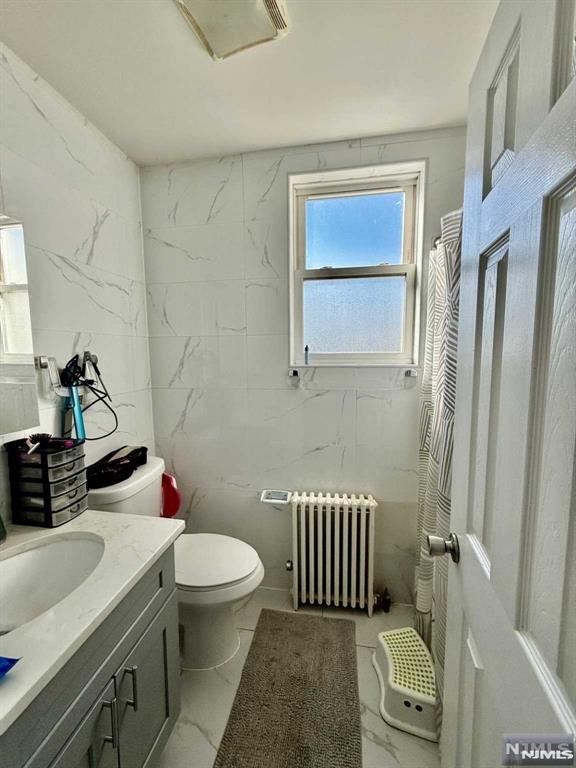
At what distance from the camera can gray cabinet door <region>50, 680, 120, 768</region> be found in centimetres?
68

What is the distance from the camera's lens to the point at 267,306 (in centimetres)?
174

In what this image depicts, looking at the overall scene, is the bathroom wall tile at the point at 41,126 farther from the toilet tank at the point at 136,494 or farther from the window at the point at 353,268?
the toilet tank at the point at 136,494

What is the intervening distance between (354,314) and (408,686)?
1587 mm

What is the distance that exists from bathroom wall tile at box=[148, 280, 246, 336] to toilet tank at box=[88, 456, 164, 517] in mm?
722

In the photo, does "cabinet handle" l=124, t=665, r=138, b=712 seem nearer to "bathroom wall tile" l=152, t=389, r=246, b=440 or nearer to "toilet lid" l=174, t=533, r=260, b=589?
"toilet lid" l=174, t=533, r=260, b=589

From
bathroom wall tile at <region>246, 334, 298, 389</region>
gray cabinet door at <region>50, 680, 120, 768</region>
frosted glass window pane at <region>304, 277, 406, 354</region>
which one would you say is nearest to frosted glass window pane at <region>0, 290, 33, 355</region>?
bathroom wall tile at <region>246, 334, 298, 389</region>

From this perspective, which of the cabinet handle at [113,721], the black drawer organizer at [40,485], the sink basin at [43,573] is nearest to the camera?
the cabinet handle at [113,721]

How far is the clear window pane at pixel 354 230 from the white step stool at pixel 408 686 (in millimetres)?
1757

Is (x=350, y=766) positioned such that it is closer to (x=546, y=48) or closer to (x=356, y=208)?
(x=546, y=48)

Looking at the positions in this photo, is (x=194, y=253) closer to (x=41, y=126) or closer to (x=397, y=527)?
(x=41, y=126)

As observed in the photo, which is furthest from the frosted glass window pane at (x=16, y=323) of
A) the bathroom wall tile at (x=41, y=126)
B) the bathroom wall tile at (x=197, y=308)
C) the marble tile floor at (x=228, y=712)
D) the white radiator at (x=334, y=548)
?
the marble tile floor at (x=228, y=712)

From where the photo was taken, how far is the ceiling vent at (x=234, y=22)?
0.93m

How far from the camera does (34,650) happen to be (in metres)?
0.63

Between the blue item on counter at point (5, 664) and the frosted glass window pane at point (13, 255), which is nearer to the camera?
the blue item on counter at point (5, 664)
